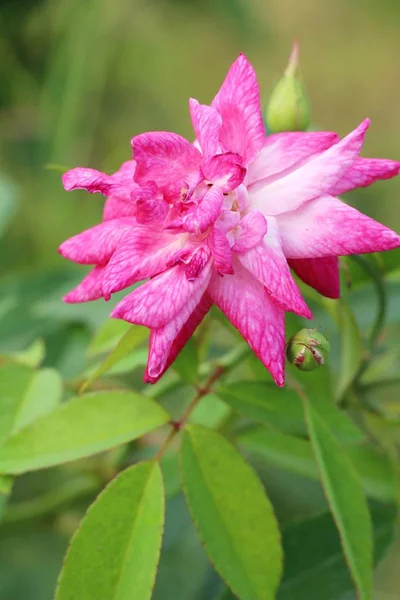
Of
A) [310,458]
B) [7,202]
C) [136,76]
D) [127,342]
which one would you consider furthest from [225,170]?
[136,76]

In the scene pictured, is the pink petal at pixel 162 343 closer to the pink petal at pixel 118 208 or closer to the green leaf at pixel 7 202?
the pink petal at pixel 118 208

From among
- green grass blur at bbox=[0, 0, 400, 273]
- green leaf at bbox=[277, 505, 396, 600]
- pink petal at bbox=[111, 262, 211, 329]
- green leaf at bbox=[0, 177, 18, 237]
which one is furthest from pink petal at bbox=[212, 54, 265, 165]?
green grass blur at bbox=[0, 0, 400, 273]

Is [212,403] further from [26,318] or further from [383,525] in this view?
[26,318]

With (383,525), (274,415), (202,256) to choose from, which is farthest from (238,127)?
(383,525)

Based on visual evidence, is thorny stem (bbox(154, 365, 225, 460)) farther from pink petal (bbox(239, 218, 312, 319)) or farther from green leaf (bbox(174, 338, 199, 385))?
pink petal (bbox(239, 218, 312, 319))

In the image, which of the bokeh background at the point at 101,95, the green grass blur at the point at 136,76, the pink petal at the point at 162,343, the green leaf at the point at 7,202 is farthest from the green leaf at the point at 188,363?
the green grass blur at the point at 136,76

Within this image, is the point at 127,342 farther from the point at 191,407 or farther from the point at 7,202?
the point at 7,202

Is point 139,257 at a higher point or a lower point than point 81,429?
higher
